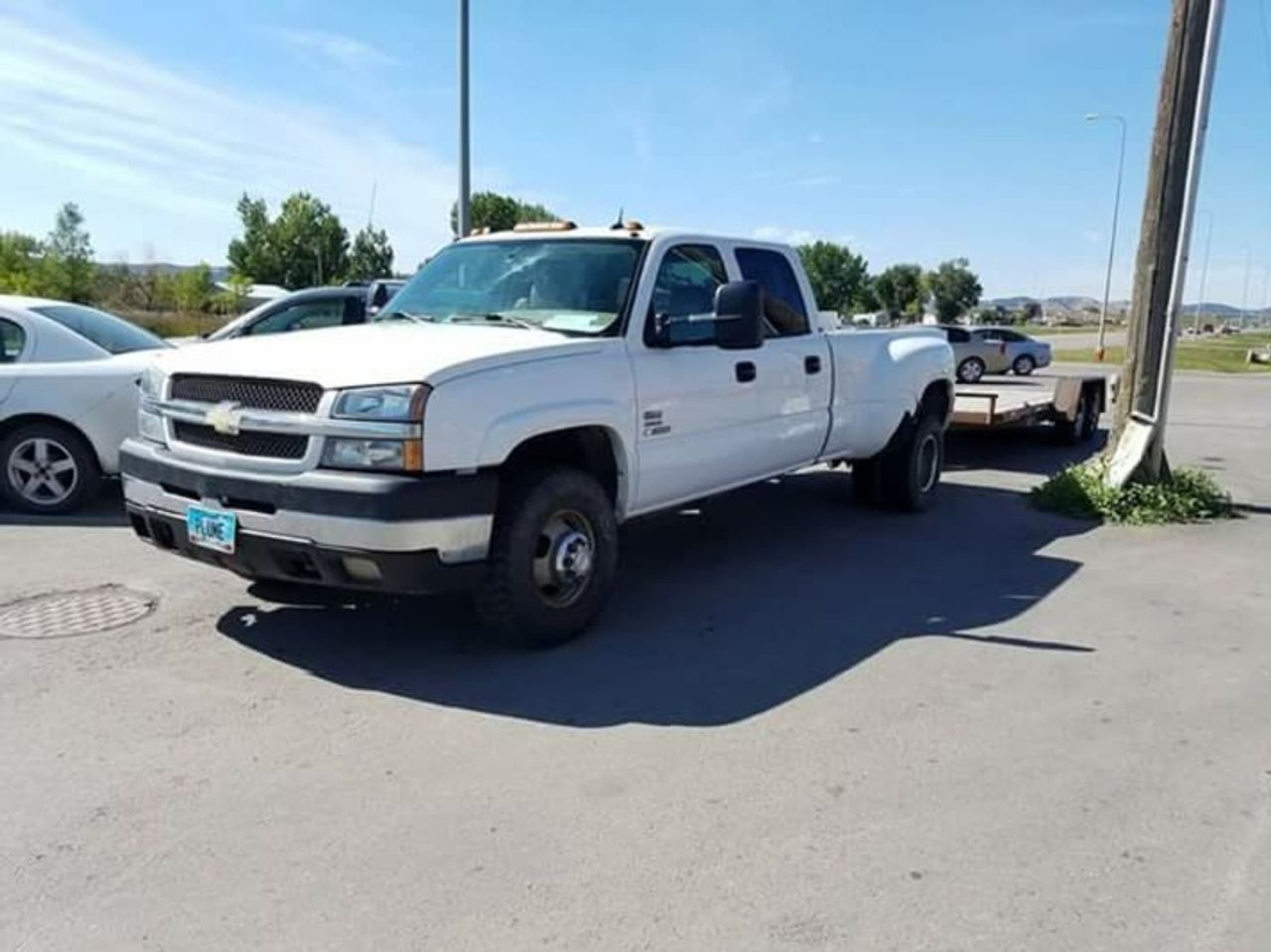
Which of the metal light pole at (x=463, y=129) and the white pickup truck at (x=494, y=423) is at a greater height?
the metal light pole at (x=463, y=129)

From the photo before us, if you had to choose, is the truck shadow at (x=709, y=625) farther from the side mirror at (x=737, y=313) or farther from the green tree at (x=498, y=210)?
the green tree at (x=498, y=210)

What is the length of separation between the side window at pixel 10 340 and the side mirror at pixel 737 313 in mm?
5473

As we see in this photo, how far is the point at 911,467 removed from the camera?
8.20m

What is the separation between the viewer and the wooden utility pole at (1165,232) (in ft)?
Result: 27.1

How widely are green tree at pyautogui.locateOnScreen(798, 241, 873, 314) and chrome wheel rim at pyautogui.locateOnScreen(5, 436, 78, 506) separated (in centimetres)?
7864

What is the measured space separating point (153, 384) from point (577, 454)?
208 cm

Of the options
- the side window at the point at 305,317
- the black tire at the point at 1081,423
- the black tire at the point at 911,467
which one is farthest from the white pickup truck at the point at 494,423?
the black tire at the point at 1081,423

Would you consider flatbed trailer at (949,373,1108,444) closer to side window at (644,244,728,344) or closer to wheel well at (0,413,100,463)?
side window at (644,244,728,344)

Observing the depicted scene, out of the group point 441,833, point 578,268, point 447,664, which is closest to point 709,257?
point 578,268

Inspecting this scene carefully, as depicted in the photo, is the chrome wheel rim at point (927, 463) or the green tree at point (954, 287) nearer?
the chrome wheel rim at point (927, 463)

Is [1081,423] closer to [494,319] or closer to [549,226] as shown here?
[549,226]

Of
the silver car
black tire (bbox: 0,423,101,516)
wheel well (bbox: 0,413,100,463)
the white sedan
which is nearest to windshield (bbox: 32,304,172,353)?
the white sedan

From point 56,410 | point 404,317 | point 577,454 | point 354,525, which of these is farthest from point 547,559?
point 56,410

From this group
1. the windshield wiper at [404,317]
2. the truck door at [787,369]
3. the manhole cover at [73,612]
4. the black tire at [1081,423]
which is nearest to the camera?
the manhole cover at [73,612]
